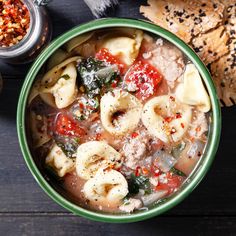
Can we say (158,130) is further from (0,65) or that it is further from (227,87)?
(0,65)

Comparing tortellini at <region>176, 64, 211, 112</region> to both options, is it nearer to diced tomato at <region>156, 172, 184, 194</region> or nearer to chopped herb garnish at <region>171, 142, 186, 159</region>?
chopped herb garnish at <region>171, 142, 186, 159</region>

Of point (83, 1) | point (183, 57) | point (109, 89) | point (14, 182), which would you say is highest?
point (83, 1)

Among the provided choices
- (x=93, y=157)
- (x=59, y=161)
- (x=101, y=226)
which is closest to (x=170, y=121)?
(x=93, y=157)

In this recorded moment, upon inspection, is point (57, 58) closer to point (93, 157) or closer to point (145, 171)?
point (93, 157)

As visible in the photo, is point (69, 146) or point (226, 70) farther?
point (226, 70)

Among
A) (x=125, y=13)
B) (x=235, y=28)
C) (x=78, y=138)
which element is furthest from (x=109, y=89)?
(x=235, y=28)

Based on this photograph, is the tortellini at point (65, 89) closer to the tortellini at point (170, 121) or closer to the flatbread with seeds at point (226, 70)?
the tortellini at point (170, 121)

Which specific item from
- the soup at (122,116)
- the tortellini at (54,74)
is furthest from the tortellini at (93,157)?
the tortellini at (54,74)
